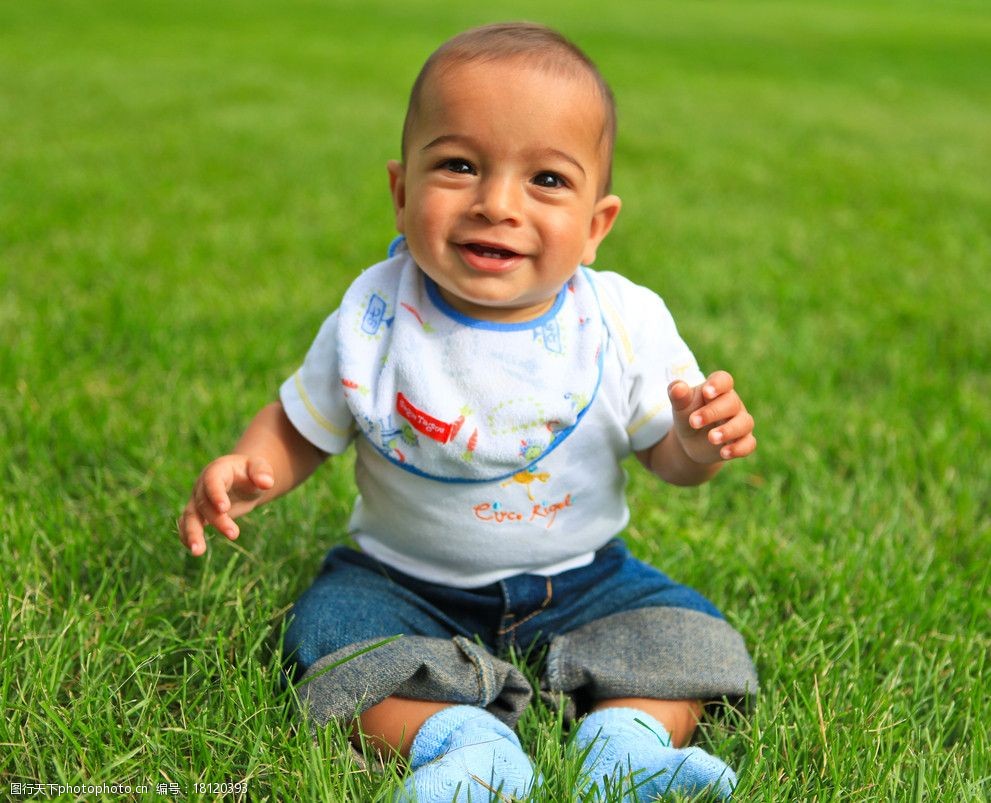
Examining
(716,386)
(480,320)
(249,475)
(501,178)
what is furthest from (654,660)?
(501,178)

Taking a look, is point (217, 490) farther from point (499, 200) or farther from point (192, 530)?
point (499, 200)

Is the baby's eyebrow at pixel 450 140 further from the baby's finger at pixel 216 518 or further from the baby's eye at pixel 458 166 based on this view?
the baby's finger at pixel 216 518

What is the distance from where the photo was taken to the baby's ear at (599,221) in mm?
2096

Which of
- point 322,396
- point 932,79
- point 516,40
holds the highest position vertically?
point 516,40

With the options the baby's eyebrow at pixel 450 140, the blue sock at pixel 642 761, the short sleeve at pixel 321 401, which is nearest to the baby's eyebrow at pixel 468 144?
the baby's eyebrow at pixel 450 140

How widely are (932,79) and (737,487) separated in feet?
54.5

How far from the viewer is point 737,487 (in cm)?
303

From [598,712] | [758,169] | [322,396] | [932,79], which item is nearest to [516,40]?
[322,396]

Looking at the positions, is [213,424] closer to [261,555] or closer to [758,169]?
[261,555]

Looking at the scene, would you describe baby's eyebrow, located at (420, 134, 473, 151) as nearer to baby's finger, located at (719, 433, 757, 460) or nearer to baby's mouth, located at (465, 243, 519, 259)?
baby's mouth, located at (465, 243, 519, 259)

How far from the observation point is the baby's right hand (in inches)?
74.0

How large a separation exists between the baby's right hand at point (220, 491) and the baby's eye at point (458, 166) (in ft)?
2.01

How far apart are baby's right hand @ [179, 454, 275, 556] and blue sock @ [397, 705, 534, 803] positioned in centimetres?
48

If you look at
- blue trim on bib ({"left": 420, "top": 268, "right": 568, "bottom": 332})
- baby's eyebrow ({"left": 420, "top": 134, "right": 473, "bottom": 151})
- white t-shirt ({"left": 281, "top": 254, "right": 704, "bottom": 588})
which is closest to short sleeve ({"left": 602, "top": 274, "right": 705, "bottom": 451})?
white t-shirt ({"left": 281, "top": 254, "right": 704, "bottom": 588})
